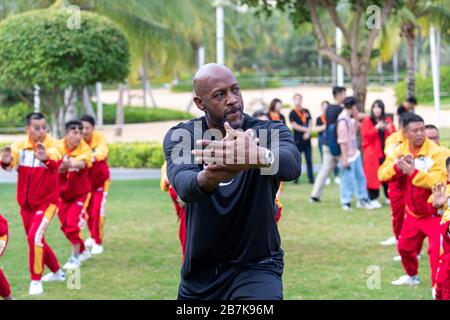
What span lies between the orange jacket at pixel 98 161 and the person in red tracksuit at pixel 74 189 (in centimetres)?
52

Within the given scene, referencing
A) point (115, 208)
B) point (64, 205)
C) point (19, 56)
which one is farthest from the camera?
point (19, 56)

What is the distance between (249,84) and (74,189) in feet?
176

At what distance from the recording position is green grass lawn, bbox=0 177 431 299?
Result: 32.6 ft

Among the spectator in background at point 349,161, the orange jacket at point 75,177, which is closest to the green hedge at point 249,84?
the spectator in background at point 349,161

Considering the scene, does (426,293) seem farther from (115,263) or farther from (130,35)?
(130,35)

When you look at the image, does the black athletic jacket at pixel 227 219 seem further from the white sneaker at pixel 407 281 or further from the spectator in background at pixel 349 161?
the spectator in background at pixel 349 161

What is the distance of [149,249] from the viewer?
1277cm

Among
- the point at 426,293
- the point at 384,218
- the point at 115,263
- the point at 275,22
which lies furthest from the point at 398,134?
the point at 275,22

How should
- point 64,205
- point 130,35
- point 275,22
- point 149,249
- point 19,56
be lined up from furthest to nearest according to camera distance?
point 275,22, point 130,35, point 19,56, point 149,249, point 64,205

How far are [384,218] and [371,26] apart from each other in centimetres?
478

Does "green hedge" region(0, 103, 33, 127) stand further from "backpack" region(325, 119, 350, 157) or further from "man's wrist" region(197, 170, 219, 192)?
"man's wrist" region(197, 170, 219, 192)

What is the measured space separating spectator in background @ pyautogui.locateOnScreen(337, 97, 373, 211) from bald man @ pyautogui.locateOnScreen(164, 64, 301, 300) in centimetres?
1104

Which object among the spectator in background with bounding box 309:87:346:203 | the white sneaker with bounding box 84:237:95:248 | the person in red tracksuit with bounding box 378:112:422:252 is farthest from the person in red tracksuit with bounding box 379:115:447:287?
the spectator in background with bounding box 309:87:346:203

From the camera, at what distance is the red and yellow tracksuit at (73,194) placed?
11500 millimetres
